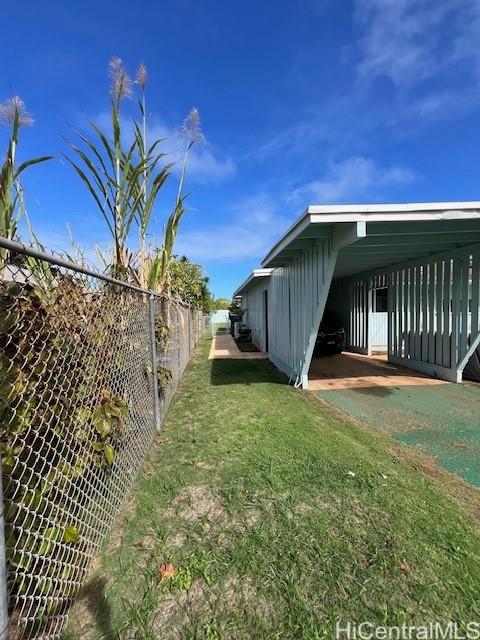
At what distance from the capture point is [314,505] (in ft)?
8.79

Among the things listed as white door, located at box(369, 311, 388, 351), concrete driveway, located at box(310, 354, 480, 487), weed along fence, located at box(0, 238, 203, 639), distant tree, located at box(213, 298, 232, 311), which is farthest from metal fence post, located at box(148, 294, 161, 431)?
distant tree, located at box(213, 298, 232, 311)

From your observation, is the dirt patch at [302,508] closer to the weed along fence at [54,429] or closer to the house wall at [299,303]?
the weed along fence at [54,429]

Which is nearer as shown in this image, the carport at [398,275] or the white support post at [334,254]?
the white support post at [334,254]

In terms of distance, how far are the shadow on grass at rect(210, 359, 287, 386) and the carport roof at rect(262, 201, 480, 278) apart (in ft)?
9.78

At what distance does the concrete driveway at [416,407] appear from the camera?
3869 millimetres

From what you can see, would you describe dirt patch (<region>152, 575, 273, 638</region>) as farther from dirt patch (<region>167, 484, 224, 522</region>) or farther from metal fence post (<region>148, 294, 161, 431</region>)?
metal fence post (<region>148, 294, 161, 431</region>)

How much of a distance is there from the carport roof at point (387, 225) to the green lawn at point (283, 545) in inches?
123

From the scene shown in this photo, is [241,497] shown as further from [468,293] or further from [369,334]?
[369,334]

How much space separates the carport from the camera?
5.17 metres


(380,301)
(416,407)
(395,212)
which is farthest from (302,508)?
(380,301)

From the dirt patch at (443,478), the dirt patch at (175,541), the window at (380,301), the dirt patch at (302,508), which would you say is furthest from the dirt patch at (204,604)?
the window at (380,301)

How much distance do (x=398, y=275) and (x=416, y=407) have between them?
16.7 feet

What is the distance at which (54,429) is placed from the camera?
1.81m

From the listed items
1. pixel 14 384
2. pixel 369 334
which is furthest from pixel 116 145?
pixel 369 334
